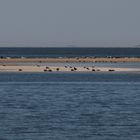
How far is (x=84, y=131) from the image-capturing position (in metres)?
27.6

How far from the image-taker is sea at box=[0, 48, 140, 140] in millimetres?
27172

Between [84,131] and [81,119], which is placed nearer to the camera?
[84,131]

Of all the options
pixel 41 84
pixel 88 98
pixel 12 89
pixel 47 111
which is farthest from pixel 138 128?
pixel 41 84

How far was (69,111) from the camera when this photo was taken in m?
33.5

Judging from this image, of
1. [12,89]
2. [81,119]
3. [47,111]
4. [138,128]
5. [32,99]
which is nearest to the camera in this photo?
[138,128]

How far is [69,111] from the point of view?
3353cm

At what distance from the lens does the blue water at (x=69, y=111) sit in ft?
89.1

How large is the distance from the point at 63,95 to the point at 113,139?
16.4 meters

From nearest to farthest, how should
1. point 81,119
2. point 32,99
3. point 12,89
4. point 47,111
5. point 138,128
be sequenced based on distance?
point 138,128 → point 81,119 → point 47,111 → point 32,99 → point 12,89

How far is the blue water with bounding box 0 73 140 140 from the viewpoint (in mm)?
27172

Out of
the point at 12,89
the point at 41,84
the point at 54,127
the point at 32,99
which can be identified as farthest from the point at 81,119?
the point at 41,84

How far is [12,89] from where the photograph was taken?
46906 millimetres

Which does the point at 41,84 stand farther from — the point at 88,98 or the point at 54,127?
the point at 54,127

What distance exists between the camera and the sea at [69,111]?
27.2 m
